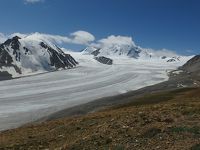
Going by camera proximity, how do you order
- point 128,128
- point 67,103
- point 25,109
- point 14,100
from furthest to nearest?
point 14,100 < point 67,103 < point 25,109 < point 128,128

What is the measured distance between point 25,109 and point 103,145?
9584 cm

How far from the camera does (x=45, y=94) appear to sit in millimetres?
150500

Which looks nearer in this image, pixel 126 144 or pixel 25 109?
pixel 126 144

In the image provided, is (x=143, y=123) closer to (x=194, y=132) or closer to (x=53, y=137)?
(x=194, y=132)

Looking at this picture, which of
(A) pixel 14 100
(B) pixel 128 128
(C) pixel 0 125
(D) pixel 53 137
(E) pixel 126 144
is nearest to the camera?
(E) pixel 126 144

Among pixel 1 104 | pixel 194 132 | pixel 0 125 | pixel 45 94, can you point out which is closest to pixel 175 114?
pixel 194 132

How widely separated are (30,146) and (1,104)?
107931mm

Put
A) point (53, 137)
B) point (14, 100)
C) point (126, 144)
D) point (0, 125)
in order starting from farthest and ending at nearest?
point (14, 100) → point (0, 125) → point (53, 137) → point (126, 144)

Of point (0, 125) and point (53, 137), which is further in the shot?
point (0, 125)

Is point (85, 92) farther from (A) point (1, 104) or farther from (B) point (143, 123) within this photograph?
(B) point (143, 123)

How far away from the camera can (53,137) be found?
2416 centimetres

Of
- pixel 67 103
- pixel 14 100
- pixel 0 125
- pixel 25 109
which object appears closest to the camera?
pixel 0 125

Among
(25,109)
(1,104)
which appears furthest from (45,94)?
(25,109)

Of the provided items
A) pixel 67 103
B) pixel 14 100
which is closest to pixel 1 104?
pixel 14 100
